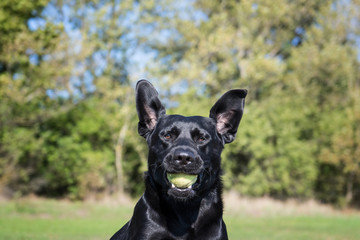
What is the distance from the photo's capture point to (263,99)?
3988cm

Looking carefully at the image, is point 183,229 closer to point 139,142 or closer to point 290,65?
point 139,142

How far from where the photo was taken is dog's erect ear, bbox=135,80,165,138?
211 inches

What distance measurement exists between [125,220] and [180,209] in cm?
1615

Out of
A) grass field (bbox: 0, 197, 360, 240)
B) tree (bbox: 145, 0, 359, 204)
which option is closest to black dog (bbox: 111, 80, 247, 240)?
grass field (bbox: 0, 197, 360, 240)

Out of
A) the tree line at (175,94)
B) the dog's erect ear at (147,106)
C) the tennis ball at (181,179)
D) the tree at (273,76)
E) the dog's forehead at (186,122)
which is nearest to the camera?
the tennis ball at (181,179)

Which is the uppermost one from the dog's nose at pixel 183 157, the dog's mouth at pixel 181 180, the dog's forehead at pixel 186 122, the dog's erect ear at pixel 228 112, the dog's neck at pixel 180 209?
the dog's erect ear at pixel 228 112

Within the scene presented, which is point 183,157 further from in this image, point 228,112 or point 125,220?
point 125,220

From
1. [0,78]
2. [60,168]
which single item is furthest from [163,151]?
[60,168]

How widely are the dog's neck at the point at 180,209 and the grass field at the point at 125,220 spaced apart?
297 inches

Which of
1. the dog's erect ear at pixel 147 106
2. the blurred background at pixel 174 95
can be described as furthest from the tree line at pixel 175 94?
the dog's erect ear at pixel 147 106

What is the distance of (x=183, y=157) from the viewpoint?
4621mm

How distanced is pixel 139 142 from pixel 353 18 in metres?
21.4

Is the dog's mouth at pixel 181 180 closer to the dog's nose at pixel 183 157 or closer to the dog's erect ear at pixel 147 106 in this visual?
the dog's nose at pixel 183 157

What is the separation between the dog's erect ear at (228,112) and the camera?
5.45 m
